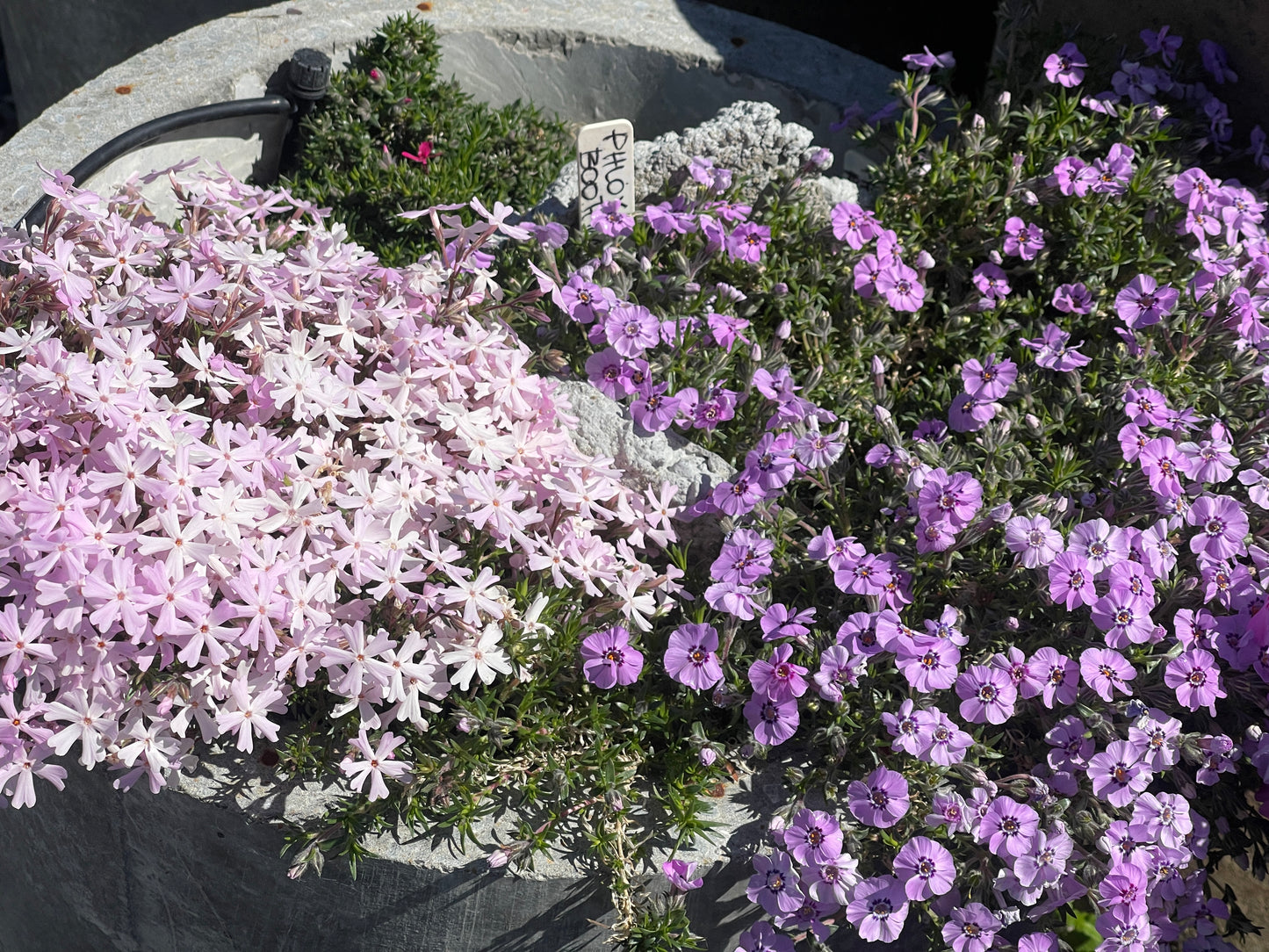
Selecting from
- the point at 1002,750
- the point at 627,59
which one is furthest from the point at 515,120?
the point at 1002,750

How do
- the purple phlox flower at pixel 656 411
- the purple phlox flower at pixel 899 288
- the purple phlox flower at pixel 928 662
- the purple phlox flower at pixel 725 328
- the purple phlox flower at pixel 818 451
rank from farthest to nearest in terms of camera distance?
the purple phlox flower at pixel 899 288, the purple phlox flower at pixel 725 328, the purple phlox flower at pixel 656 411, the purple phlox flower at pixel 818 451, the purple phlox flower at pixel 928 662

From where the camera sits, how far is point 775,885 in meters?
1.82

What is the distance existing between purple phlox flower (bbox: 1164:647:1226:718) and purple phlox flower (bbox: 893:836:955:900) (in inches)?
19.6

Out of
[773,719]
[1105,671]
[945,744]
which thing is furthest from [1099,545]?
[773,719]

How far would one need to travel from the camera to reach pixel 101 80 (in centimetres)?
304

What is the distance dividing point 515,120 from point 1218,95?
A: 1993mm

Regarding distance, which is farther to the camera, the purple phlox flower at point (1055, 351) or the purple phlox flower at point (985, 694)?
the purple phlox flower at point (1055, 351)

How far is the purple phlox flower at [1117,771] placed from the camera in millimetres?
1847

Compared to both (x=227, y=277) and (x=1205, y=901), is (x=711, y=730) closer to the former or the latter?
(x=1205, y=901)

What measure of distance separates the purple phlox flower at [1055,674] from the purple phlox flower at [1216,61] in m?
1.83

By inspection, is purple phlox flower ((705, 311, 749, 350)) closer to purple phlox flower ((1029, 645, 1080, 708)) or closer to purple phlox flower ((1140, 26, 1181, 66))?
purple phlox flower ((1029, 645, 1080, 708))

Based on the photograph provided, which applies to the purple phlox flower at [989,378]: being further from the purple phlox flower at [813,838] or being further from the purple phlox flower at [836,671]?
the purple phlox flower at [813,838]

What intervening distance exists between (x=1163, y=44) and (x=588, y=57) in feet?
5.43

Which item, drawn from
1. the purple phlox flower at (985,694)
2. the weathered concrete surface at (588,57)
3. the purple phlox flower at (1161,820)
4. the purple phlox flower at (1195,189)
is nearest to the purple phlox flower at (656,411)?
the purple phlox flower at (985,694)
